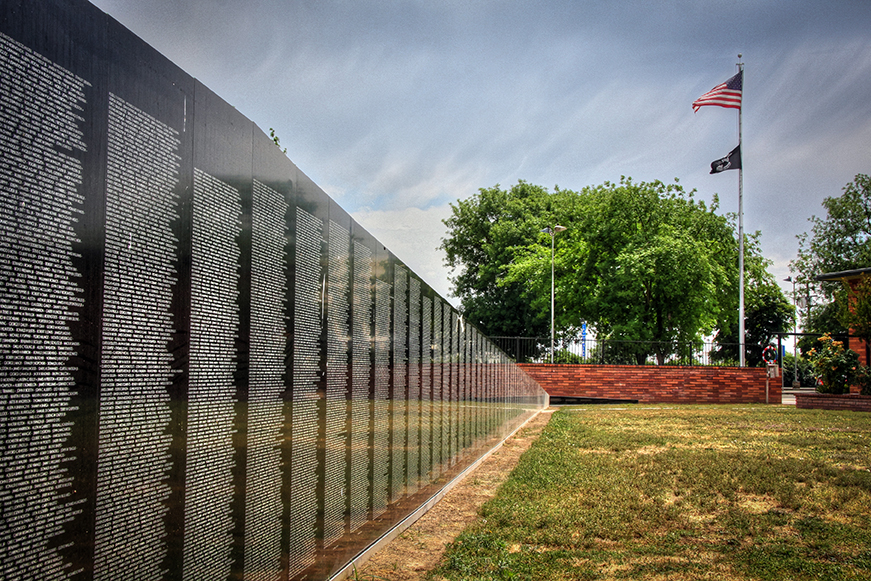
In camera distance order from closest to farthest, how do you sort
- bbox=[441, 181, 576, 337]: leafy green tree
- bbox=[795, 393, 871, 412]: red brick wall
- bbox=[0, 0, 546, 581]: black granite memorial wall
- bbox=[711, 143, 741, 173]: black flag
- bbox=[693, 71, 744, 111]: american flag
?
bbox=[0, 0, 546, 581]: black granite memorial wall → bbox=[795, 393, 871, 412]: red brick wall → bbox=[693, 71, 744, 111]: american flag → bbox=[711, 143, 741, 173]: black flag → bbox=[441, 181, 576, 337]: leafy green tree

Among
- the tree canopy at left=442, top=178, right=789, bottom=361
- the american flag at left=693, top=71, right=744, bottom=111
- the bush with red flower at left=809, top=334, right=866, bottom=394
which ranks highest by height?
the american flag at left=693, top=71, right=744, bottom=111

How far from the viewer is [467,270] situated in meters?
47.4

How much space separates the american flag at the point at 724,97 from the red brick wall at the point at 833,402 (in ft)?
38.8

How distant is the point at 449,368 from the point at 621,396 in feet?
64.3

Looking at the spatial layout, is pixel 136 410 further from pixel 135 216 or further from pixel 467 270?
pixel 467 270

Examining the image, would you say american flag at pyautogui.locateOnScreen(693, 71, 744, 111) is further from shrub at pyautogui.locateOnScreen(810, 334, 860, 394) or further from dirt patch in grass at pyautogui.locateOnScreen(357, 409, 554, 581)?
dirt patch in grass at pyautogui.locateOnScreen(357, 409, 554, 581)

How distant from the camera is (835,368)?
19.9 meters

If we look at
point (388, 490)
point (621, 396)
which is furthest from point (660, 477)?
point (621, 396)

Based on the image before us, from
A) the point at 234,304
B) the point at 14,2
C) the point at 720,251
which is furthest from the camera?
the point at 720,251

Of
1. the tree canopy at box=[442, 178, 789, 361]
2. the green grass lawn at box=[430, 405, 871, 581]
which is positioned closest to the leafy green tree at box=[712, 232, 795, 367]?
the tree canopy at box=[442, 178, 789, 361]

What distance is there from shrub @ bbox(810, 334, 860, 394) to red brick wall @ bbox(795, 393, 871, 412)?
47 cm

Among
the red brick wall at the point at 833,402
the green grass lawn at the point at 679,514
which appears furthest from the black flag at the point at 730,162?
the green grass lawn at the point at 679,514

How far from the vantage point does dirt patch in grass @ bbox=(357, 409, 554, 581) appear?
466 cm

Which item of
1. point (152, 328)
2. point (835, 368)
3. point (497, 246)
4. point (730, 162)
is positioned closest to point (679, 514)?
point (152, 328)
